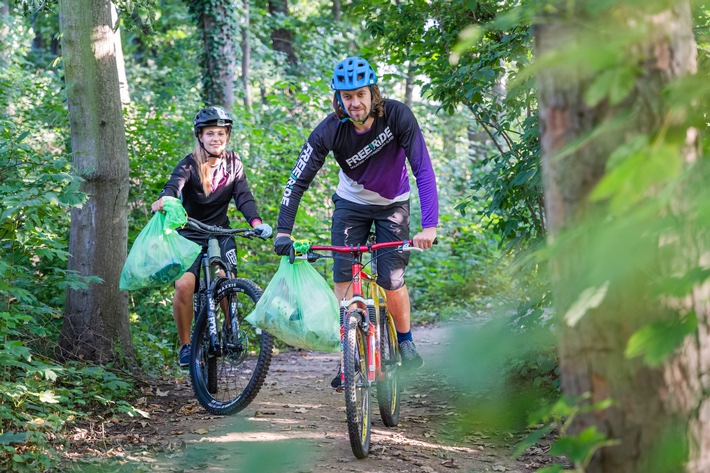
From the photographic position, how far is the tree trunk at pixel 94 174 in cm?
589

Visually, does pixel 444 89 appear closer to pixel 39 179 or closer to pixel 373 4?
pixel 373 4

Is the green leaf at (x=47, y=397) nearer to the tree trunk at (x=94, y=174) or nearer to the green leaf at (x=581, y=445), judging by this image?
the tree trunk at (x=94, y=174)

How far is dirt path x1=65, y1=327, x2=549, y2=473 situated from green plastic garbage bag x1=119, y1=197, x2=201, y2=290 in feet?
3.08

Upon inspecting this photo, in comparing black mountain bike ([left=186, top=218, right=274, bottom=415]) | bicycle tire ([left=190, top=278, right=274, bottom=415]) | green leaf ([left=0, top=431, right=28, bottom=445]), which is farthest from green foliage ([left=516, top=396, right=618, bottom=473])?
black mountain bike ([left=186, top=218, right=274, bottom=415])

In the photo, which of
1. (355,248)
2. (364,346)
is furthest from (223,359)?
(355,248)

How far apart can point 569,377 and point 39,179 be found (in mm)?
3898

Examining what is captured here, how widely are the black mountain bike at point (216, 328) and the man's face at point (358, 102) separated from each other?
1186 mm

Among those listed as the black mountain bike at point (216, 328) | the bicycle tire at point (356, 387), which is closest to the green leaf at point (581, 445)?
the bicycle tire at point (356, 387)

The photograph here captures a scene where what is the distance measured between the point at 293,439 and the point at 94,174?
257 centimetres

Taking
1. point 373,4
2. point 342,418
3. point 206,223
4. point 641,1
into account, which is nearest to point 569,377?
point 641,1

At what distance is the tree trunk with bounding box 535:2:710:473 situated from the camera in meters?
1.68

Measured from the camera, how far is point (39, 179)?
4.85 m

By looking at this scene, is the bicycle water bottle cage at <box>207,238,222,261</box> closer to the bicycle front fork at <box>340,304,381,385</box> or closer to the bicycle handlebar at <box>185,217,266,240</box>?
the bicycle handlebar at <box>185,217,266,240</box>

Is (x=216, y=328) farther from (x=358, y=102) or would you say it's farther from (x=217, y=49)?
(x=217, y=49)
